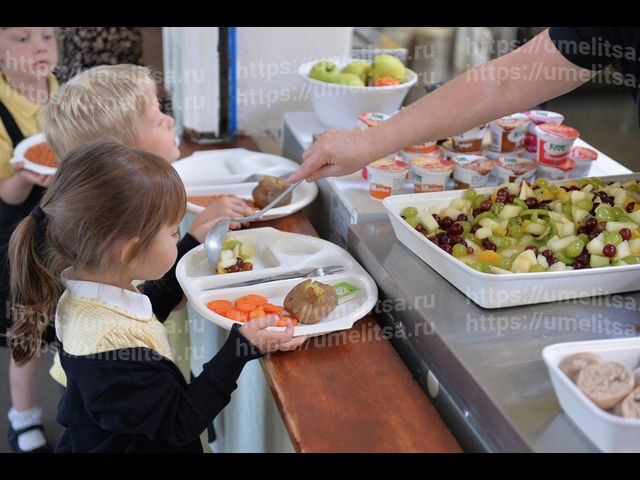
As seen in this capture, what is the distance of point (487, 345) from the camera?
3.58 feet

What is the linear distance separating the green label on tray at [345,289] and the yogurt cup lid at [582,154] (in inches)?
26.0

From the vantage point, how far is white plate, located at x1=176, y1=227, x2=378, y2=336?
4.16ft

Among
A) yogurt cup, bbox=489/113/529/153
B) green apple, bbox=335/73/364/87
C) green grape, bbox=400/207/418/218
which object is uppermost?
green apple, bbox=335/73/364/87

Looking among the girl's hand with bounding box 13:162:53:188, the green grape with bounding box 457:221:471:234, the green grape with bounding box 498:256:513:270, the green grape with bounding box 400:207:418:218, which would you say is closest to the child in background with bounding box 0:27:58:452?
the girl's hand with bounding box 13:162:53:188

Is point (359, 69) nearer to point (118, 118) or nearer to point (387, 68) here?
point (387, 68)

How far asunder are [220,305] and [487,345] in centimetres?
48

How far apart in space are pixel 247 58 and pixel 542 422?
1.58m

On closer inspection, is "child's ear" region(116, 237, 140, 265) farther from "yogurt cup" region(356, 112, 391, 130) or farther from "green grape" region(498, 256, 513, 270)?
"yogurt cup" region(356, 112, 391, 130)

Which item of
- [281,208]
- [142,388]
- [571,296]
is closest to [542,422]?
[571,296]

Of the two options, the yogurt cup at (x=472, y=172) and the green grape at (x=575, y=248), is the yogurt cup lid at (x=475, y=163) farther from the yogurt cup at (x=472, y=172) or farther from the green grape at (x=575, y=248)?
the green grape at (x=575, y=248)

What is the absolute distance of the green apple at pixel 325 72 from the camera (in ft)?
6.39

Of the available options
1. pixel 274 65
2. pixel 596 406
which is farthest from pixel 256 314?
pixel 274 65

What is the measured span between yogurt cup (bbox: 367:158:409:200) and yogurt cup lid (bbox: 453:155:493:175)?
125mm

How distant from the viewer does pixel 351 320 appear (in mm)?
1243
